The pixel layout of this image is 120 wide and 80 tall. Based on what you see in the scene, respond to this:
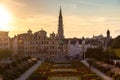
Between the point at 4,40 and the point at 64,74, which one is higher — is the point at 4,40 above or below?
above

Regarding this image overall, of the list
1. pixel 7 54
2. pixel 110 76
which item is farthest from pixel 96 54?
pixel 110 76

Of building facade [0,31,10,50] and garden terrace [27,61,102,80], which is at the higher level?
building facade [0,31,10,50]

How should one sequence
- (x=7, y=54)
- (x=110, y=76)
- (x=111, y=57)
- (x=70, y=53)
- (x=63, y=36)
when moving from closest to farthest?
(x=110, y=76)
(x=111, y=57)
(x=7, y=54)
(x=70, y=53)
(x=63, y=36)

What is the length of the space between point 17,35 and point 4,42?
414 cm

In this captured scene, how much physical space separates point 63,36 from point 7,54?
34240mm

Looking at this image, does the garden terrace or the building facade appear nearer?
the garden terrace

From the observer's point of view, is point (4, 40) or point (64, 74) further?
point (4, 40)

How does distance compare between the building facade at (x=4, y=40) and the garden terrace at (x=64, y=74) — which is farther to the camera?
the building facade at (x=4, y=40)

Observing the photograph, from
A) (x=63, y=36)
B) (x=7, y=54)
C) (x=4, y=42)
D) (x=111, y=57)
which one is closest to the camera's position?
(x=111, y=57)

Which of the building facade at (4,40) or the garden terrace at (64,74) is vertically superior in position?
the building facade at (4,40)

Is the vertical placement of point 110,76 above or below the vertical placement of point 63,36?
below

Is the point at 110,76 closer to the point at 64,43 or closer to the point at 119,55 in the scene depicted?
the point at 119,55

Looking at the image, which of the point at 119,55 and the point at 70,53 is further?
the point at 70,53

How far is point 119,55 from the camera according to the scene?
63969 millimetres
